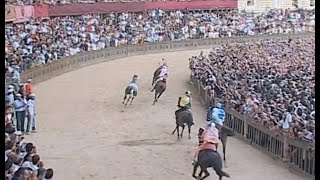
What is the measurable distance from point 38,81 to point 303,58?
16387mm

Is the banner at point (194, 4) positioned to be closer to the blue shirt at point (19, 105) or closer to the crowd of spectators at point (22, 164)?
the blue shirt at point (19, 105)

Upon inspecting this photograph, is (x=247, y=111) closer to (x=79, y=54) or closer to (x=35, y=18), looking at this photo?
(x=79, y=54)

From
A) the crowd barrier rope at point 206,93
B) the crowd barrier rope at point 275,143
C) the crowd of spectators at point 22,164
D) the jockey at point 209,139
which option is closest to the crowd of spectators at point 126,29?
the crowd barrier rope at point 206,93

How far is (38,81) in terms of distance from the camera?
30859mm

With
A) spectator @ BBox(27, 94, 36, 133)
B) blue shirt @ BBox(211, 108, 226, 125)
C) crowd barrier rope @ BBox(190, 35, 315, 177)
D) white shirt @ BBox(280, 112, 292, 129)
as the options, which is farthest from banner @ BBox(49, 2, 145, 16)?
white shirt @ BBox(280, 112, 292, 129)

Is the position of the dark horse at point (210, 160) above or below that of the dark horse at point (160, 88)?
above

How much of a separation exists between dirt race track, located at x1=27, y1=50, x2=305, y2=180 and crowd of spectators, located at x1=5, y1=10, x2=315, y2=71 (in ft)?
8.35

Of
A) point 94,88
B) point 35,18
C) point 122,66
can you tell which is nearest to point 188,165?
point 94,88

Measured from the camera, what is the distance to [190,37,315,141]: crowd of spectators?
18109 millimetres

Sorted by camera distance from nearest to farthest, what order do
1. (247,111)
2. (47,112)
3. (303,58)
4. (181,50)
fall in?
(247,111) → (47,112) → (303,58) → (181,50)

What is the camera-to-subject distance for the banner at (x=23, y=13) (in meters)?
35.1

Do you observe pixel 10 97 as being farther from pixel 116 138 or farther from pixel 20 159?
pixel 20 159

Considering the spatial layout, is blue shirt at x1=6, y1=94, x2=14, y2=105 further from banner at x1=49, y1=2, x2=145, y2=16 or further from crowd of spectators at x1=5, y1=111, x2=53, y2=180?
banner at x1=49, y1=2, x2=145, y2=16

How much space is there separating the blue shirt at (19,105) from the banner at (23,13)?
15689mm
